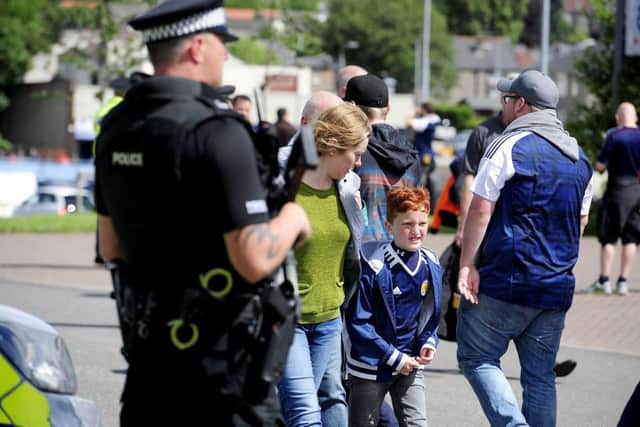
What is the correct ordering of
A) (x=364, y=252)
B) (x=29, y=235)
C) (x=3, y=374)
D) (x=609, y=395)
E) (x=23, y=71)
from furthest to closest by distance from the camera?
(x=23, y=71)
(x=29, y=235)
(x=609, y=395)
(x=364, y=252)
(x=3, y=374)

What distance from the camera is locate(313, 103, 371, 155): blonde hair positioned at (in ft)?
16.9

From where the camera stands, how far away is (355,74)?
6.71 meters

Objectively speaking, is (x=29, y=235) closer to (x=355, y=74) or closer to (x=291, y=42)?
(x=291, y=42)

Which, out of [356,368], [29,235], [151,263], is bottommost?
[29,235]

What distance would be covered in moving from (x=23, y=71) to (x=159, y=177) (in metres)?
78.9

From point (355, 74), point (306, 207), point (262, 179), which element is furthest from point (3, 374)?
point (355, 74)

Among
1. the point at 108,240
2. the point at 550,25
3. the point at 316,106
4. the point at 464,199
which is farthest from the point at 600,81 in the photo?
the point at 550,25

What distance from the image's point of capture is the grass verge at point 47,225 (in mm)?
20172

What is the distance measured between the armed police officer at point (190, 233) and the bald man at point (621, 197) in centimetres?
933

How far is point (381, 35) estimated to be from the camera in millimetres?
108562

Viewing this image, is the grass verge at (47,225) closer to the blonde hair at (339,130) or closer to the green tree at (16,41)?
the blonde hair at (339,130)

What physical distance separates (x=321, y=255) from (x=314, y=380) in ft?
1.76

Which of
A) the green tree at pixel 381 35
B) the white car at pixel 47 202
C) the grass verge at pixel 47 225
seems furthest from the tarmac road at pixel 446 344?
the green tree at pixel 381 35

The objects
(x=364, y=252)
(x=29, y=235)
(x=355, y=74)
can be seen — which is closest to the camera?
(x=364, y=252)
